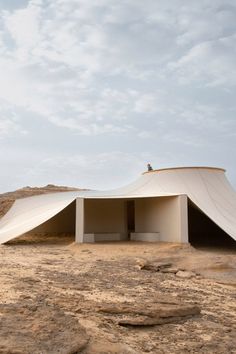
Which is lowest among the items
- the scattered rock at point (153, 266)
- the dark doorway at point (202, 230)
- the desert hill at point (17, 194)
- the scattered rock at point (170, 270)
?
the scattered rock at point (170, 270)

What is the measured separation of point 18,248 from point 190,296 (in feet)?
21.9

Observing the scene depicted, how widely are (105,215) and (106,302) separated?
1005 cm

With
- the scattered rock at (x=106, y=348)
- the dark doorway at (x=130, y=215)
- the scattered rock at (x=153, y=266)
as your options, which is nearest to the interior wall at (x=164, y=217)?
the dark doorway at (x=130, y=215)

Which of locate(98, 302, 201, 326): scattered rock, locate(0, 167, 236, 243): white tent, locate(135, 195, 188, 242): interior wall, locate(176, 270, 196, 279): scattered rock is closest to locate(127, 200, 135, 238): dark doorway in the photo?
locate(0, 167, 236, 243): white tent

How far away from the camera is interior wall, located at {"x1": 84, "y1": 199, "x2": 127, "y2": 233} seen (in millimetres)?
15578

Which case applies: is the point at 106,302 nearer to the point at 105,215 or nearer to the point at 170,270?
the point at 170,270

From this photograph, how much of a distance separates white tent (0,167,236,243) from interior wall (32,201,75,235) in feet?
4.37

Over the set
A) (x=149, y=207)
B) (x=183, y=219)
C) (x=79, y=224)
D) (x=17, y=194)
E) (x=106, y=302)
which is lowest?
(x=106, y=302)

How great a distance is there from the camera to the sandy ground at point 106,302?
4.02 metres

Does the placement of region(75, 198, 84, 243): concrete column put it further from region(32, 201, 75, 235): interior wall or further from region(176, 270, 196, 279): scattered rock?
region(176, 270, 196, 279): scattered rock

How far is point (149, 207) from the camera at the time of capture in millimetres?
14766

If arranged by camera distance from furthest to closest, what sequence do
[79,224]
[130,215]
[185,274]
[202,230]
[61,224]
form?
1. [61,224]
2. [202,230]
3. [130,215]
4. [79,224]
5. [185,274]

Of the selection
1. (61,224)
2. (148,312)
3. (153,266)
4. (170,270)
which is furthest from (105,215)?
(148,312)

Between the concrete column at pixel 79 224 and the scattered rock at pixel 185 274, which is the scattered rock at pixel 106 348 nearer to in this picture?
the scattered rock at pixel 185 274
